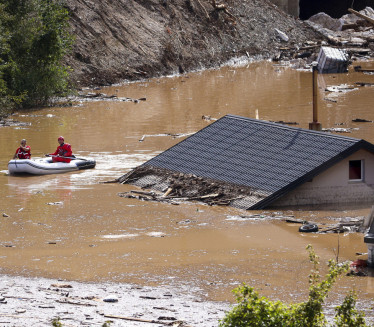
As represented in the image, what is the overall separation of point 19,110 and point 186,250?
963 inches

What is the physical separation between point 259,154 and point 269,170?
0.86 meters

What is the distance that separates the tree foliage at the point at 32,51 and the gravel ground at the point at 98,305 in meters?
24.0

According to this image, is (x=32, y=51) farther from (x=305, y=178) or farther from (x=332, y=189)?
(x=305, y=178)

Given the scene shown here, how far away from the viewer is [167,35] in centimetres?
5584

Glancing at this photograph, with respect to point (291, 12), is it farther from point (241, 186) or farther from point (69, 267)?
point (69, 267)

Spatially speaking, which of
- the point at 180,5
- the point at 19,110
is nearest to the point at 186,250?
the point at 19,110

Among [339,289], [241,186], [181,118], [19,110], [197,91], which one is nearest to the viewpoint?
[339,289]

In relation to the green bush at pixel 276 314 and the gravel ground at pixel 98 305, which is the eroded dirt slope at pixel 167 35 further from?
the green bush at pixel 276 314

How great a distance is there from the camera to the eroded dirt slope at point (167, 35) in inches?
1981

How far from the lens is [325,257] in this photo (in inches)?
647

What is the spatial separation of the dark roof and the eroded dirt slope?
2510 cm

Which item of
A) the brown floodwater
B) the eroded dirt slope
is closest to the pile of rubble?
the eroded dirt slope

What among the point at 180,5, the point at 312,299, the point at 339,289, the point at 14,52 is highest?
the point at 180,5

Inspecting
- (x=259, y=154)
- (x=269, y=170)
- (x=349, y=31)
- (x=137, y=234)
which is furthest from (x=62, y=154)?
(x=349, y=31)
